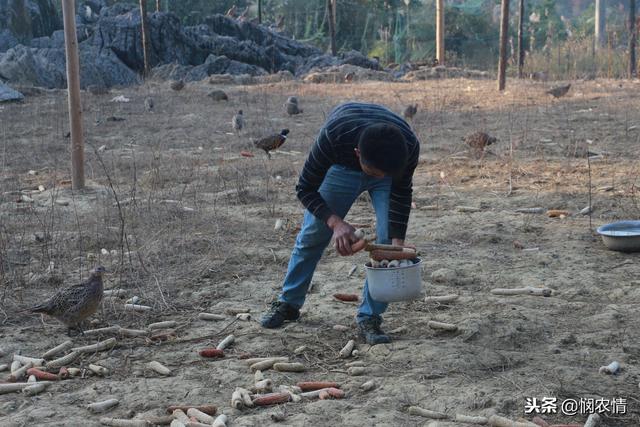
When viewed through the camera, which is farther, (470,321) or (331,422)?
(470,321)

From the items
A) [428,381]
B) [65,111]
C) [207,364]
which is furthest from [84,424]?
[65,111]

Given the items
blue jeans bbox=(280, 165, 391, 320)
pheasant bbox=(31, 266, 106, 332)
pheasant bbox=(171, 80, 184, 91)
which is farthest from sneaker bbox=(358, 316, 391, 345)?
pheasant bbox=(171, 80, 184, 91)

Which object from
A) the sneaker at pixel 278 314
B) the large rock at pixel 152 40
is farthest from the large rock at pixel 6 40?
the sneaker at pixel 278 314

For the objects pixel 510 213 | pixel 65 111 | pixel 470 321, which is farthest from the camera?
pixel 65 111

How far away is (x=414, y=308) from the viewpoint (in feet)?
20.5

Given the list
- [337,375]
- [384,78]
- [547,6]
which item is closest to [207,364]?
[337,375]

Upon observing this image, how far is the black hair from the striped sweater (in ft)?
1.05

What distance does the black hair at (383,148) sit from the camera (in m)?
4.66

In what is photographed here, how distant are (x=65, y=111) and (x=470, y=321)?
14.9 m

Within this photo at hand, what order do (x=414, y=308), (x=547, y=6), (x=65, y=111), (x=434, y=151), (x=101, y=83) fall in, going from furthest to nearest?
1. (x=547, y=6)
2. (x=101, y=83)
3. (x=65, y=111)
4. (x=434, y=151)
5. (x=414, y=308)

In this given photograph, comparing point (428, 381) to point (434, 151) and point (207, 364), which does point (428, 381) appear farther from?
point (434, 151)

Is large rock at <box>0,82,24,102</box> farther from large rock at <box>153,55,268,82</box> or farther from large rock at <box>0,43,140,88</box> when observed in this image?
large rock at <box>153,55,268,82</box>

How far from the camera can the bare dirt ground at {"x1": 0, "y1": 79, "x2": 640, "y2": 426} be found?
15.3ft

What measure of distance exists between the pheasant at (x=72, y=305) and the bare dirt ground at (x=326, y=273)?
0.17m
